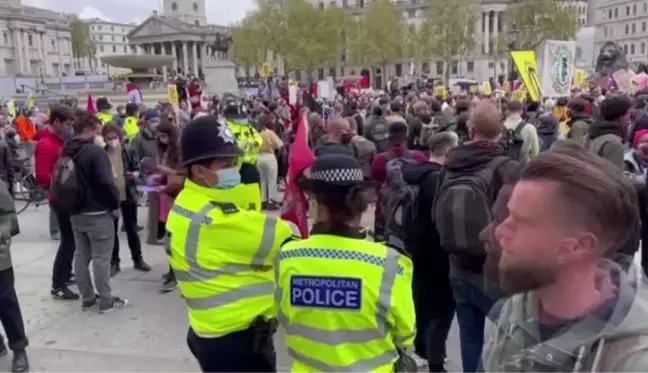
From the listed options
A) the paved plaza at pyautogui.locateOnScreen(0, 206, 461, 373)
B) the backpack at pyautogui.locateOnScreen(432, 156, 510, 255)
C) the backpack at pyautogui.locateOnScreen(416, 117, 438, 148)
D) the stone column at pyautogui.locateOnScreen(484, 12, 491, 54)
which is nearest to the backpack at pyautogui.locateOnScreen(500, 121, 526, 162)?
the backpack at pyautogui.locateOnScreen(416, 117, 438, 148)

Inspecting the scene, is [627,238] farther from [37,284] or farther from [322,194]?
[37,284]

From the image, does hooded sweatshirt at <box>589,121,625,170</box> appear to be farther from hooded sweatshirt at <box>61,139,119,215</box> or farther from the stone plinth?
the stone plinth

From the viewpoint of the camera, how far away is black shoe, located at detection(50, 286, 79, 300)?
6348 millimetres

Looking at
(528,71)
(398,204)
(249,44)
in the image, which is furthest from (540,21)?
(398,204)

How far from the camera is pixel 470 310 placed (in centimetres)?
397

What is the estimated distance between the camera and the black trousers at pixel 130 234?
7.26 m

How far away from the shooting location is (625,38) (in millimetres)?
101812

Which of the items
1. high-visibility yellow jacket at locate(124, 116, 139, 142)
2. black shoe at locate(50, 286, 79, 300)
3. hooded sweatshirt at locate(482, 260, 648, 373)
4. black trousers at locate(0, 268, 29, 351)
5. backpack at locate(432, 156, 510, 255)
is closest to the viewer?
hooded sweatshirt at locate(482, 260, 648, 373)

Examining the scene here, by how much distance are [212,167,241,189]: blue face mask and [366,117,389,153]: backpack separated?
6.19 meters

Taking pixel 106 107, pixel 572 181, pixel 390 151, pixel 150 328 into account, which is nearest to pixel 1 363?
pixel 150 328

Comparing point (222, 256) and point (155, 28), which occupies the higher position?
point (155, 28)

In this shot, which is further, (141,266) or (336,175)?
(141,266)

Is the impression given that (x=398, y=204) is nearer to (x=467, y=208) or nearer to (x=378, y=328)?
(x=467, y=208)

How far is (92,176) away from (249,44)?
62975 mm
